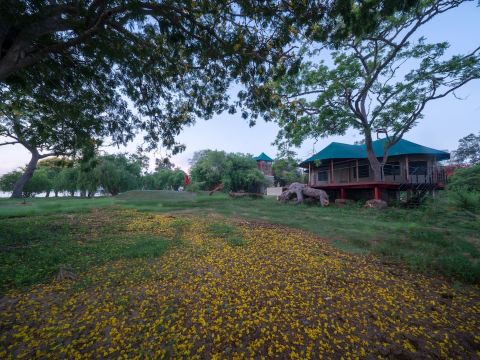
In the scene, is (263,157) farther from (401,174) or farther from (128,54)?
(128,54)

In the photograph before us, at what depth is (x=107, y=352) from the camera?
7.67ft

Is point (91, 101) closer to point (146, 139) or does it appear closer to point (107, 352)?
point (146, 139)

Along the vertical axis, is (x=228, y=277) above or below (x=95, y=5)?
below

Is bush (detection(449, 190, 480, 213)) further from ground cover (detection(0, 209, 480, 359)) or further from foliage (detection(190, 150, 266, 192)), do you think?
foliage (detection(190, 150, 266, 192))

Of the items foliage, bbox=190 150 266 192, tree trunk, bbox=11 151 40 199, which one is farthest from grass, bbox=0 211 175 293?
foliage, bbox=190 150 266 192

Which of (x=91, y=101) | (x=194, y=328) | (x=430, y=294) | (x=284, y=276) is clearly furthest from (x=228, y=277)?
(x=91, y=101)

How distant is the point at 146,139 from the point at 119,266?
4.59 m

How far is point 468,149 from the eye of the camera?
3866 cm

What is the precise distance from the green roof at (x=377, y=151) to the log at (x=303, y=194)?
2.68 meters

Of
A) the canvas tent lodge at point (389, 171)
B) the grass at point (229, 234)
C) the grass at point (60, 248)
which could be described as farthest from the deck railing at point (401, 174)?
the grass at point (60, 248)

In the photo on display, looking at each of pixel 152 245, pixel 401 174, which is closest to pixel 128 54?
pixel 152 245

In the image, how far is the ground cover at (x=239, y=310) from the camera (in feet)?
8.00

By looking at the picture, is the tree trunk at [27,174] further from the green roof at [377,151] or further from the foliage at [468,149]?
the foliage at [468,149]

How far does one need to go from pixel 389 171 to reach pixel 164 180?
39.4 meters
